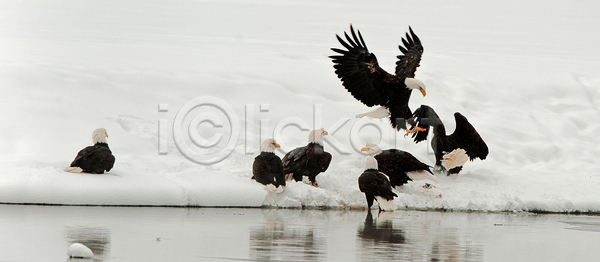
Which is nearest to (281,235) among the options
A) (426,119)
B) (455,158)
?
(455,158)

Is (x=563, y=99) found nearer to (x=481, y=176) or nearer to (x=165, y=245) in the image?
(x=481, y=176)

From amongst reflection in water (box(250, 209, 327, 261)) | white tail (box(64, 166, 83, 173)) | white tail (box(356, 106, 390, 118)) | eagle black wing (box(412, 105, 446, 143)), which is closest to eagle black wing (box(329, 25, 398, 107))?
white tail (box(356, 106, 390, 118))

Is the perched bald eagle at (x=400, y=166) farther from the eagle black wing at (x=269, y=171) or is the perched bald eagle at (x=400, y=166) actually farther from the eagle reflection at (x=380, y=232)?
the eagle reflection at (x=380, y=232)

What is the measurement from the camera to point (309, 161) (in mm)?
12445

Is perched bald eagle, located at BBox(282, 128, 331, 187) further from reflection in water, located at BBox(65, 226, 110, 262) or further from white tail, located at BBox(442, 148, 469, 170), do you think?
reflection in water, located at BBox(65, 226, 110, 262)

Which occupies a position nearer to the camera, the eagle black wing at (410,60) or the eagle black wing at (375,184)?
the eagle black wing at (375,184)

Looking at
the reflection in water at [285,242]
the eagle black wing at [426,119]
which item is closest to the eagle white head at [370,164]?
the eagle black wing at [426,119]

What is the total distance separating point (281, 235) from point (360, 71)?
492cm

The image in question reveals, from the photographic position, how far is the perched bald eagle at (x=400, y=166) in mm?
12766

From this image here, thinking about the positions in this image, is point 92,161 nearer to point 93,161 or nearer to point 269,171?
point 93,161

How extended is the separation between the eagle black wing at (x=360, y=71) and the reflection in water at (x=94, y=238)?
554 cm

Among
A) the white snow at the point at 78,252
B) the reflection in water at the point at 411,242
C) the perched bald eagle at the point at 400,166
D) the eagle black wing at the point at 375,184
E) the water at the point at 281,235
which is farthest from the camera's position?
the perched bald eagle at the point at 400,166

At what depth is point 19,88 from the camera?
16.6 meters

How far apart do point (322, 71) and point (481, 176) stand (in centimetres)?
956
